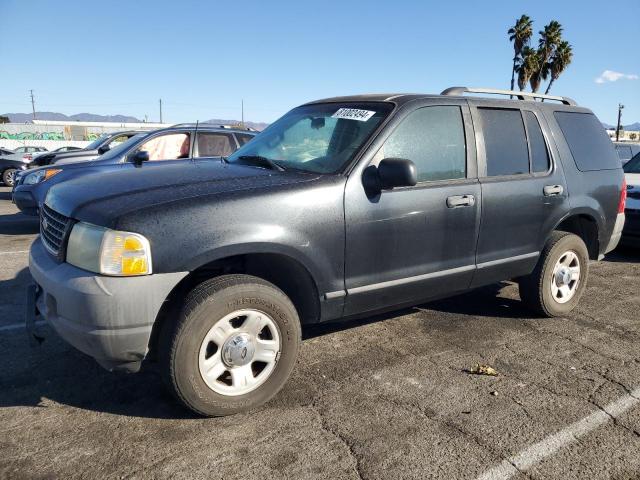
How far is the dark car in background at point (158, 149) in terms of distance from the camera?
7363mm

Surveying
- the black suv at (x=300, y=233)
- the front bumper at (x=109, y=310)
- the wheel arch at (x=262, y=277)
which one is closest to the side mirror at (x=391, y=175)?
the black suv at (x=300, y=233)

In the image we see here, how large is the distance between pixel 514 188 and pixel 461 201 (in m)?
0.62

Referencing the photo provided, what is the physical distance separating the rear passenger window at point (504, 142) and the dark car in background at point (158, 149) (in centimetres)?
456

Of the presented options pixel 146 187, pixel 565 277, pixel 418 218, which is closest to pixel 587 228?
pixel 565 277

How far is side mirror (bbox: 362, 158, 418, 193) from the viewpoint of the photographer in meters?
3.07

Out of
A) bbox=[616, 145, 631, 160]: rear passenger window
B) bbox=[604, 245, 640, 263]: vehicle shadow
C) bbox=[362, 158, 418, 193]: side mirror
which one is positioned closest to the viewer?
bbox=[362, 158, 418, 193]: side mirror

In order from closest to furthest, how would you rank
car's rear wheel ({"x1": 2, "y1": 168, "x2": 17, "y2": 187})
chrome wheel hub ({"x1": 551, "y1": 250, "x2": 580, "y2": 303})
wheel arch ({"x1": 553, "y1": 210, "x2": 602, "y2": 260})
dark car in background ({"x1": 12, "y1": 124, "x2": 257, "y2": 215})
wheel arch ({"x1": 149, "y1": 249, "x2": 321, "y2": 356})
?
wheel arch ({"x1": 149, "y1": 249, "x2": 321, "y2": 356}) < chrome wheel hub ({"x1": 551, "y1": 250, "x2": 580, "y2": 303}) < wheel arch ({"x1": 553, "y1": 210, "x2": 602, "y2": 260}) < dark car in background ({"x1": 12, "y1": 124, "x2": 257, "y2": 215}) < car's rear wheel ({"x1": 2, "y1": 168, "x2": 17, "y2": 187})

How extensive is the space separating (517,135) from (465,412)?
2.34 m

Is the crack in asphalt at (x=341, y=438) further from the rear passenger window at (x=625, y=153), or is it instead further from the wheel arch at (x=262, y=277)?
the rear passenger window at (x=625, y=153)

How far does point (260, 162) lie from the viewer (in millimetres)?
3635

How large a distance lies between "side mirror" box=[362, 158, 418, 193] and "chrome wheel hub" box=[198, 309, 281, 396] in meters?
1.05

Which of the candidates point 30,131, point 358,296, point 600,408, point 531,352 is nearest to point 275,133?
point 358,296

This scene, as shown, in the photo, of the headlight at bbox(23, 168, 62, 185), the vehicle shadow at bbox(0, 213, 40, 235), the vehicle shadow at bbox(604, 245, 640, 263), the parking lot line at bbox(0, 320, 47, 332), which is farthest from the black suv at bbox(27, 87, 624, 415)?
the vehicle shadow at bbox(0, 213, 40, 235)

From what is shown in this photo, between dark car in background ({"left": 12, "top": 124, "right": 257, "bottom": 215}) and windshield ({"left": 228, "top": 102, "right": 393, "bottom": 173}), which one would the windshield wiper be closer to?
windshield ({"left": 228, "top": 102, "right": 393, "bottom": 173})
